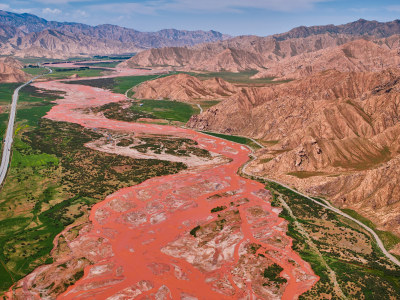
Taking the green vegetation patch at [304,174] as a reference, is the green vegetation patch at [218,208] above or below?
below

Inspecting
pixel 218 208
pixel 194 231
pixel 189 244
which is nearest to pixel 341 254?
pixel 218 208

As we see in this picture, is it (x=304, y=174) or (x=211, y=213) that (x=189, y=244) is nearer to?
(x=211, y=213)

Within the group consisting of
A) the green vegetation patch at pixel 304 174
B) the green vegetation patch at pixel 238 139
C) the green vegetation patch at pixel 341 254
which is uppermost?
the green vegetation patch at pixel 238 139

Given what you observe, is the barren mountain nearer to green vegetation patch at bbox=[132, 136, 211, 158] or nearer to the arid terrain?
the arid terrain

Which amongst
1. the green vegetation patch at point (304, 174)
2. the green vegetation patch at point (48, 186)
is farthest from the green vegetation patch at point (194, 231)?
the green vegetation patch at point (304, 174)

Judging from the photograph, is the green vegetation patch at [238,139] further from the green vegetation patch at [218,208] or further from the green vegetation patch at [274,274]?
the green vegetation patch at [274,274]

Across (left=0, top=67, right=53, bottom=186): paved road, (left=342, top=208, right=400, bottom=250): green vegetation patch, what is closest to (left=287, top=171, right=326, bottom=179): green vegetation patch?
(left=342, top=208, right=400, bottom=250): green vegetation patch
